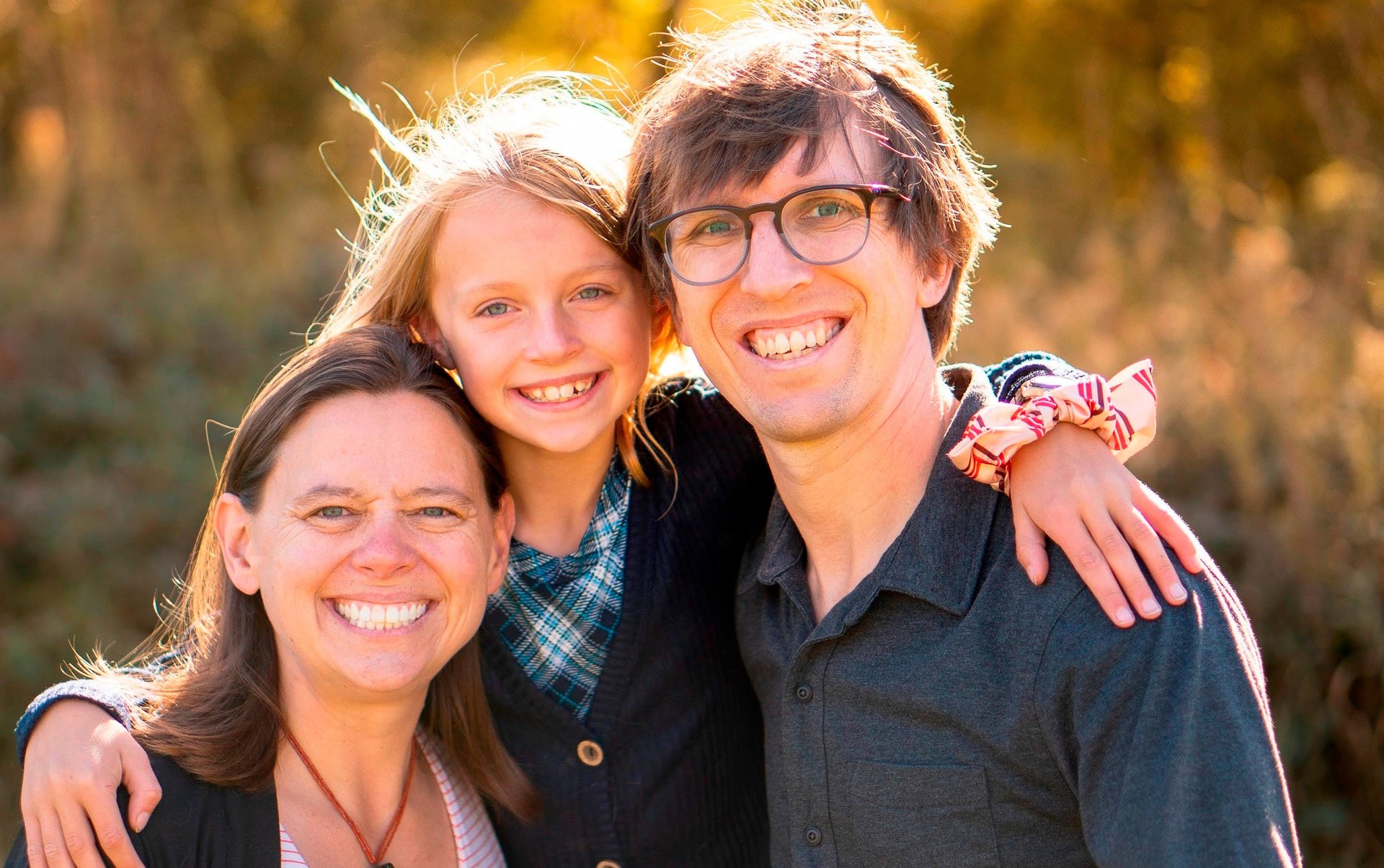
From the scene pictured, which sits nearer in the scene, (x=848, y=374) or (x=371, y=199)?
(x=848, y=374)

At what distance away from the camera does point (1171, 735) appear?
6.02ft

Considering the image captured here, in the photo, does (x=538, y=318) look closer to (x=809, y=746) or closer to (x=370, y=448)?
(x=370, y=448)

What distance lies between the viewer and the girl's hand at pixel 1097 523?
1968mm

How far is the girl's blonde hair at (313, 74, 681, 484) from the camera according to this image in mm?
2887

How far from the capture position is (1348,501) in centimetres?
461

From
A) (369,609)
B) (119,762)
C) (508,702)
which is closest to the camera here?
(119,762)

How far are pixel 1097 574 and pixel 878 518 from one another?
1.85ft

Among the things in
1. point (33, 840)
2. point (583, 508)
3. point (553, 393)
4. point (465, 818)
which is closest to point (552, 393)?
point (553, 393)

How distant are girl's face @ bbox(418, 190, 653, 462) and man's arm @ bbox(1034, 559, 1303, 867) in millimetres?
1262

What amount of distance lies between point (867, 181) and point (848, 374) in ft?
1.24

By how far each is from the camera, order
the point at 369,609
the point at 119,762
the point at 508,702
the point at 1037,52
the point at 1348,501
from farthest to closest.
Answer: the point at 1037,52, the point at 1348,501, the point at 508,702, the point at 369,609, the point at 119,762

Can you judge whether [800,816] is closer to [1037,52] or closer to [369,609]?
[369,609]

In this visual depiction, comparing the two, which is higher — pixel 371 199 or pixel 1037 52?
pixel 1037 52

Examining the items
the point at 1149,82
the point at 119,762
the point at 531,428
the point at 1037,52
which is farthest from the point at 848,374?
the point at 1037,52
